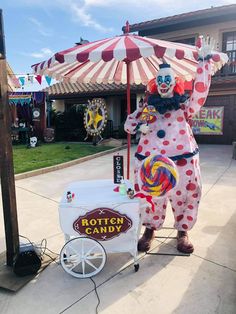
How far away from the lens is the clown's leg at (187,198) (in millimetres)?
2926

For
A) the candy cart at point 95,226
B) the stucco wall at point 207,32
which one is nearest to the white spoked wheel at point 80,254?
the candy cart at point 95,226

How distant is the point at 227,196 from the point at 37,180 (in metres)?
4.22

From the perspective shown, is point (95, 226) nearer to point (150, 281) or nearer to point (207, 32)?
point (150, 281)

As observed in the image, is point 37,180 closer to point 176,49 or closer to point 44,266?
point 44,266

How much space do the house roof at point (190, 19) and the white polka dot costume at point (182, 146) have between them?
451 inches

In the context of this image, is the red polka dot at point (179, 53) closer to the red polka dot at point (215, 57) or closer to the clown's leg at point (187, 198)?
the red polka dot at point (215, 57)

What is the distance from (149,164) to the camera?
2490 millimetres

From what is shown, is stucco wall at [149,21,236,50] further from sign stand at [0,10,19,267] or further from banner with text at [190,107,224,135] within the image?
sign stand at [0,10,19,267]

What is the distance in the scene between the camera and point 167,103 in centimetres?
290

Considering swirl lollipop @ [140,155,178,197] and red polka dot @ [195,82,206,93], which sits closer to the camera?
swirl lollipop @ [140,155,178,197]

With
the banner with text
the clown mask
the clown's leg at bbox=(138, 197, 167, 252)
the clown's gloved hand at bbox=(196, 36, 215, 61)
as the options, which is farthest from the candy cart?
the banner with text

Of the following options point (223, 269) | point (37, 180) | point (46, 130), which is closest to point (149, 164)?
point (223, 269)

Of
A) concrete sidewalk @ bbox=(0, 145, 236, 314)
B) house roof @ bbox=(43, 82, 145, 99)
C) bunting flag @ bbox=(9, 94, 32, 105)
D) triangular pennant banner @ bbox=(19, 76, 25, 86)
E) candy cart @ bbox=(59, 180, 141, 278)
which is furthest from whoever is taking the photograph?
house roof @ bbox=(43, 82, 145, 99)

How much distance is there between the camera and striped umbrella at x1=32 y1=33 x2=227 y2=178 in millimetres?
2311
